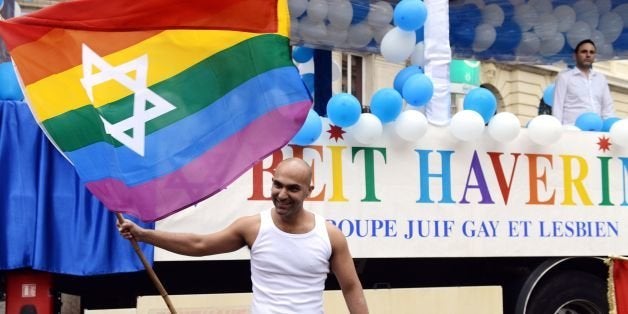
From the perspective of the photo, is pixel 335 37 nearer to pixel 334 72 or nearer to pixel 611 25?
pixel 334 72

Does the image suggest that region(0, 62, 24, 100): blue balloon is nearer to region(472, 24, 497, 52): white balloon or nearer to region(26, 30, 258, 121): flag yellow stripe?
region(26, 30, 258, 121): flag yellow stripe

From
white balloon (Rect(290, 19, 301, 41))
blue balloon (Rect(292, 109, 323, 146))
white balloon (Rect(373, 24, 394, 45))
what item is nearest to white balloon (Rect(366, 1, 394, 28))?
white balloon (Rect(373, 24, 394, 45))

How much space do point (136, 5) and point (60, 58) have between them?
0.51m

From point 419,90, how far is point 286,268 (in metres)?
3.24

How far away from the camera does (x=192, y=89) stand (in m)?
4.88

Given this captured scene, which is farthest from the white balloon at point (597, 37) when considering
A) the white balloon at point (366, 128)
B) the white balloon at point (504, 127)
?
the white balloon at point (366, 128)

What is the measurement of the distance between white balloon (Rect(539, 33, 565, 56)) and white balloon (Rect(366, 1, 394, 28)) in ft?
6.76

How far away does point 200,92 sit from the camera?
4.89 metres

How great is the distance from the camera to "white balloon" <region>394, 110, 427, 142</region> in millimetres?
6774

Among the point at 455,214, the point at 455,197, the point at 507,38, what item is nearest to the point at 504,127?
the point at 455,197

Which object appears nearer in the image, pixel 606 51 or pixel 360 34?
pixel 360 34

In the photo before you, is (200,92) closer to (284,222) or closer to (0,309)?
(284,222)

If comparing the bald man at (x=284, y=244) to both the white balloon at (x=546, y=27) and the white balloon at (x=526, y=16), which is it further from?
the white balloon at (x=546, y=27)

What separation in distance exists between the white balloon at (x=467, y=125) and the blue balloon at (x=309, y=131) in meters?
1.08
